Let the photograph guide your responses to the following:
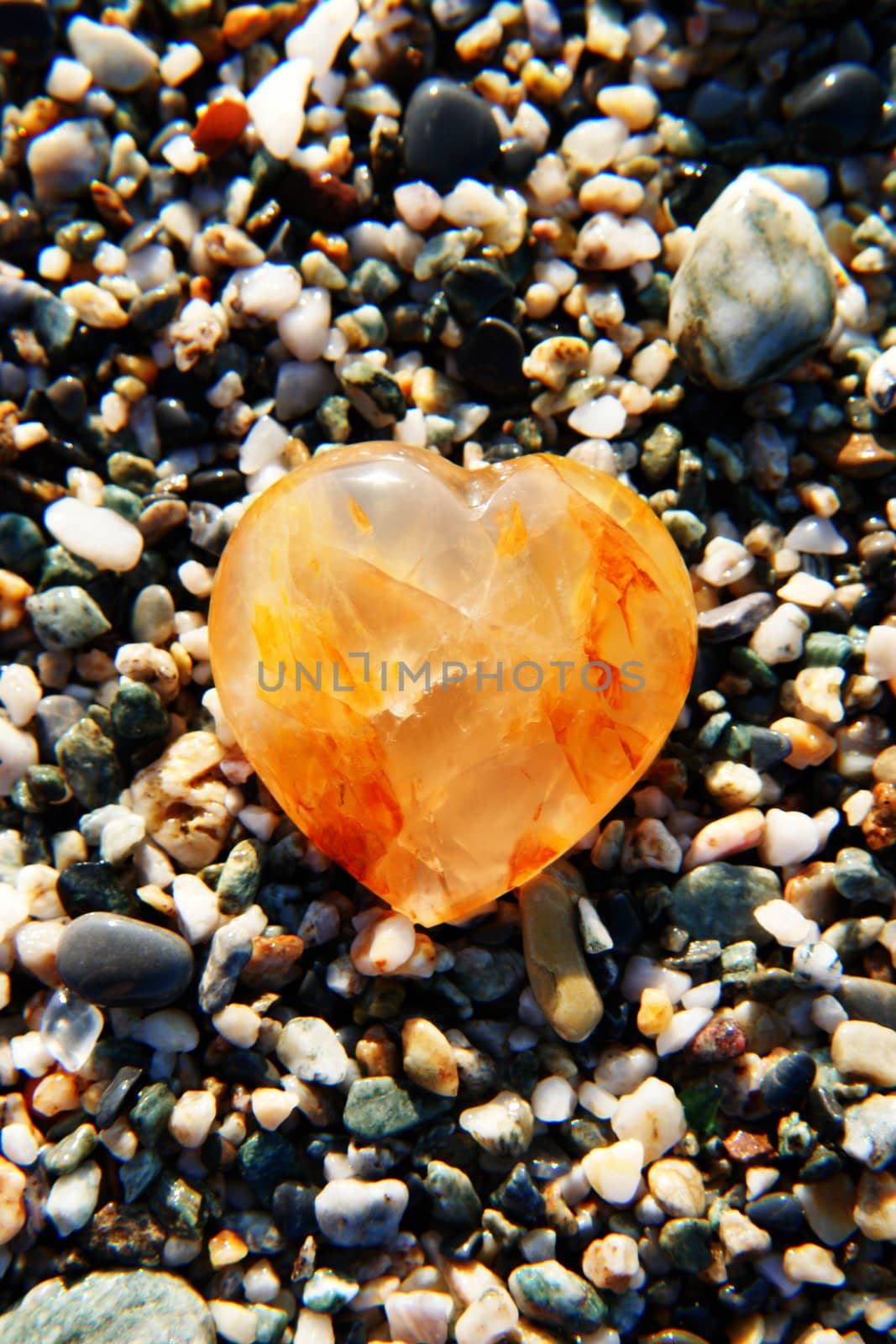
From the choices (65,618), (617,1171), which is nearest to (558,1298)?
(617,1171)

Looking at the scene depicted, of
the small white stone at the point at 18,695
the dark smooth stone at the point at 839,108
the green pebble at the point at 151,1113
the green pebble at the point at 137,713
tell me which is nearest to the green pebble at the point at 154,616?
the green pebble at the point at 137,713

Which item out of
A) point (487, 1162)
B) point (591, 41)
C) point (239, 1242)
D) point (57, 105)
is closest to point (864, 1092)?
point (487, 1162)

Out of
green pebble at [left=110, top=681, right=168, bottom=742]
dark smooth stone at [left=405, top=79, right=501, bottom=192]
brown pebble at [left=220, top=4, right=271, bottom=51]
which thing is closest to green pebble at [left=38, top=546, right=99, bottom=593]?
green pebble at [left=110, top=681, right=168, bottom=742]

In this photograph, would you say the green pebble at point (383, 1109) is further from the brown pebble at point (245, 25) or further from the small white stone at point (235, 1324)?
the brown pebble at point (245, 25)

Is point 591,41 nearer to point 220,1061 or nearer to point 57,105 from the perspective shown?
point 57,105

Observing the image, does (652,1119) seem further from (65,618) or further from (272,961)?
(65,618)

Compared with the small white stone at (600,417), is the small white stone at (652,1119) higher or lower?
lower

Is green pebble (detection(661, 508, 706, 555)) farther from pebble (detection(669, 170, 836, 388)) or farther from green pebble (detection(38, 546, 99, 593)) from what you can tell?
green pebble (detection(38, 546, 99, 593))
